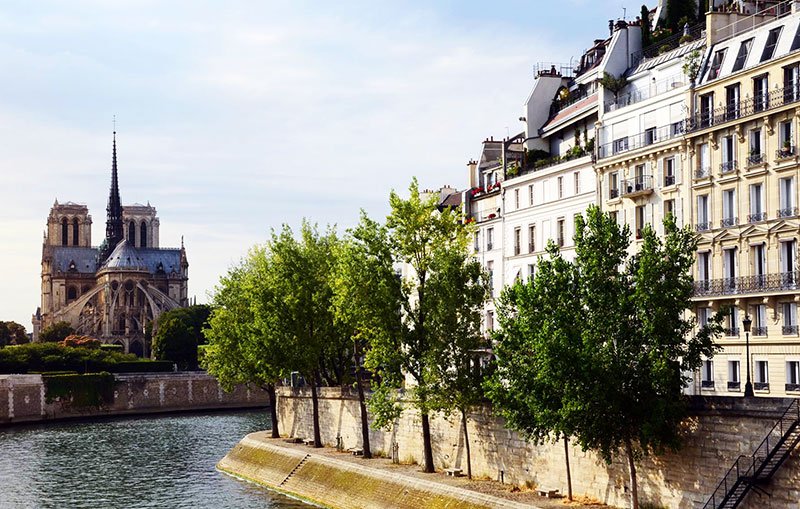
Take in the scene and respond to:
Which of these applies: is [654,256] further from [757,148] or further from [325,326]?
[325,326]

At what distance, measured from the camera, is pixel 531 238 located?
6550 cm

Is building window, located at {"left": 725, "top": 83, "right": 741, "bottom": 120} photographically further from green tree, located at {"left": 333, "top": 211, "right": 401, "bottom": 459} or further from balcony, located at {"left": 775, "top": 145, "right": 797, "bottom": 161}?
green tree, located at {"left": 333, "top": 211, "right": 401, "bottom": 459}

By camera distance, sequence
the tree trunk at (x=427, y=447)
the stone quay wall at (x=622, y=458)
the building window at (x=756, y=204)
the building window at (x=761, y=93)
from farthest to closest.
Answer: the tree trunk at (x=427, y=447), the building window at (x=756, y=204), the building window at (x=761, y=93), the stone quay wall at (x=622, y=458)

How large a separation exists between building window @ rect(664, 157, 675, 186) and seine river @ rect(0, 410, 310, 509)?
875 inches

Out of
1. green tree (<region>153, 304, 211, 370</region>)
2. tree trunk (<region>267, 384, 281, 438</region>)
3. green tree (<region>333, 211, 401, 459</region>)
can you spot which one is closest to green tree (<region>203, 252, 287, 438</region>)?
tree trunk (<region>267, 384, 281, 438</region>)

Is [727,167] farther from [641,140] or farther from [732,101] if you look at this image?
[641,140]

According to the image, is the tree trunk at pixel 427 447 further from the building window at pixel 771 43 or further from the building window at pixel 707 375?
the building window at pixel 771 43

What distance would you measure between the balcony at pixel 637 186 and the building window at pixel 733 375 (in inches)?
356

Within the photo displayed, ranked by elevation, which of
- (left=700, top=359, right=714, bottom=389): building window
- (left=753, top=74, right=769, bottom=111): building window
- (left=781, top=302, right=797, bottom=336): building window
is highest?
(left=753, top=74, right=769, bottom=111): building window

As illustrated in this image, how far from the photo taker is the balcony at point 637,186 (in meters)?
55.0

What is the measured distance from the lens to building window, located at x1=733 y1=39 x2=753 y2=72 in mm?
50062

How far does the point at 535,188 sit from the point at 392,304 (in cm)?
1380

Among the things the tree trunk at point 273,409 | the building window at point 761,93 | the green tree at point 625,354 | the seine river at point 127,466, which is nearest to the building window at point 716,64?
the building window at point 761,93

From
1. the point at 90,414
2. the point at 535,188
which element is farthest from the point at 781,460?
the point at 90,414
